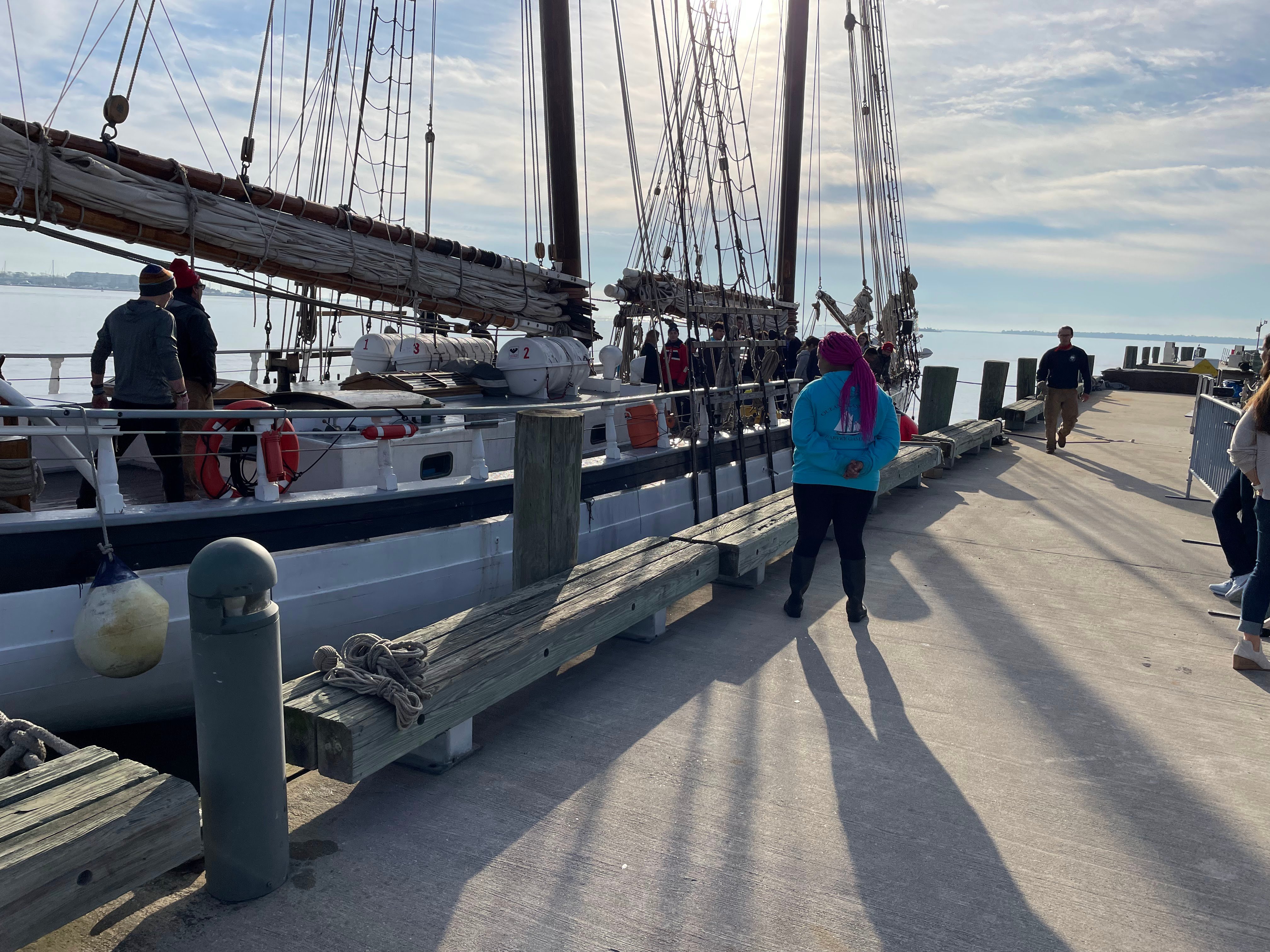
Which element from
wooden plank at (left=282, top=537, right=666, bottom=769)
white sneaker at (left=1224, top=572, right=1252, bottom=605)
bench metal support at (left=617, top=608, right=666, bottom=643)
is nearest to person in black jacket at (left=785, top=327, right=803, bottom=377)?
white sneaker at (left=1224, top=572, right=1252, bottom=605)

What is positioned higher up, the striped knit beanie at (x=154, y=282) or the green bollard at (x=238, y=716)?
the striped knit beanie at (x=154, y=282)

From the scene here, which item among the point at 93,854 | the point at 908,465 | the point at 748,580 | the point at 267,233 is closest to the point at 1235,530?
the point at 748,580

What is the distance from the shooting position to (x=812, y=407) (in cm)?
557

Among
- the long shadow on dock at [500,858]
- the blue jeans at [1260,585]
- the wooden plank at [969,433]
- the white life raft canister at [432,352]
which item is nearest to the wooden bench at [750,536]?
the long shadow on dock at [500,858]

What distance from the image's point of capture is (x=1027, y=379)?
23016 millimetres

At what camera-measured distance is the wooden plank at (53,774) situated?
265cm

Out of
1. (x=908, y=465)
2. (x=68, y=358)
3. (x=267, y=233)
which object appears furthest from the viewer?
(x=68, y=358)

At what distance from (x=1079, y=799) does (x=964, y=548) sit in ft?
14.9

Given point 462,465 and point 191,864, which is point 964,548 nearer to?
point 462,465

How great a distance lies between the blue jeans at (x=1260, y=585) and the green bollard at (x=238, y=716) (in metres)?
4.96

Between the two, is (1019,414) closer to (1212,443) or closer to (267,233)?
(1212,443)

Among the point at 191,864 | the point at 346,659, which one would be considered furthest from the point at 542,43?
the point at 191,864

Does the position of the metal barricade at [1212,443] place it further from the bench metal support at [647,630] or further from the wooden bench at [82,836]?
the wooden bench at [82,836]

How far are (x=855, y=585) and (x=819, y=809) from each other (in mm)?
2499
